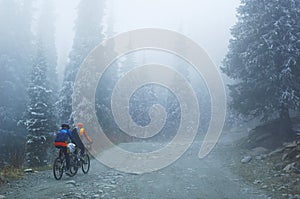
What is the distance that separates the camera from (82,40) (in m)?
29.2

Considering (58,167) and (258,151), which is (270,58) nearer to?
(258,151)

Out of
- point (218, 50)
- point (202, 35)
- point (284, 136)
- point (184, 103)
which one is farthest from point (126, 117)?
point (202, 35)

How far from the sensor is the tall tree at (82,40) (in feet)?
91.0

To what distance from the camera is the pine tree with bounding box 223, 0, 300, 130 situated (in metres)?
17.5

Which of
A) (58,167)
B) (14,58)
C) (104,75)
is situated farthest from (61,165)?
(14,58)

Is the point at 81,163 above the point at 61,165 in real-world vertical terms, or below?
below

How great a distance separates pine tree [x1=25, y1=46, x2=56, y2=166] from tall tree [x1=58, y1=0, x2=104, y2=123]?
140cm

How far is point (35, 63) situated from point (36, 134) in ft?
25.1

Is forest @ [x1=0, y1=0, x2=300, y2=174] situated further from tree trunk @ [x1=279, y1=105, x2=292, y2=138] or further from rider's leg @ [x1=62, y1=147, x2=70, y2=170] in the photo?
rider's leg @ [x1=62, y1=147, x2=70, y2=170]

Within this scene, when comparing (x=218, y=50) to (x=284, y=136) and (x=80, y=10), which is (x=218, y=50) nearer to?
(x=80, y=10)

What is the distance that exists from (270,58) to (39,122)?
18.2 m

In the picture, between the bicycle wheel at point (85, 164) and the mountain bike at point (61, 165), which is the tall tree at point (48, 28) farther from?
the mountain bike at point (61, 165)

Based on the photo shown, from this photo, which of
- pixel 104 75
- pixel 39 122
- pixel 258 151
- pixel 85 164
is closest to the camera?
pixel 85 164

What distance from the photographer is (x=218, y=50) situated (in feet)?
317
